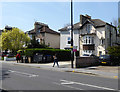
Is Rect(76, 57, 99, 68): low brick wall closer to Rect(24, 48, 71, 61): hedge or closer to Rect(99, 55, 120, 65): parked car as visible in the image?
Rect(99, 55, 120, 65): parked car

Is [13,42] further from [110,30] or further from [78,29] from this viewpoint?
[110,30]

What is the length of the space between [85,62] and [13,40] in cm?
2202

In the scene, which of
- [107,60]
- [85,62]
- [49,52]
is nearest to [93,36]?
[49,52]

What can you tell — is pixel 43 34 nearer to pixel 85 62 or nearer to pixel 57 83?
pixel 85 62

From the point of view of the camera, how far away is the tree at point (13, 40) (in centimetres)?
3344

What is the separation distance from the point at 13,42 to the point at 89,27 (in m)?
18.4

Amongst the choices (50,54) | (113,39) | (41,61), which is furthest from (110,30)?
(41,61)

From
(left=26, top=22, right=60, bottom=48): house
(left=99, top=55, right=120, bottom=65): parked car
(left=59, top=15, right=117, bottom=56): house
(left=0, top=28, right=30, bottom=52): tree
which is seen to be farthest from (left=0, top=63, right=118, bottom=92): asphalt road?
(left=26, top=22, right=60, bottom=48): house

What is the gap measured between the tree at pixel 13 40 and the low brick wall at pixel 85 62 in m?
21.2

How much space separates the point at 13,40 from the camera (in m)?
34.8

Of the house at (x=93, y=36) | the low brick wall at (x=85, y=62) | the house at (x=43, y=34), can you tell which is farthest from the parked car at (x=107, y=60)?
the house at (x=43, y=34)

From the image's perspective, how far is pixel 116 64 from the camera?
20.9 metres

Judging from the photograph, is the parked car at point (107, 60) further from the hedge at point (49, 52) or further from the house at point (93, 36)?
the house at point (93, 36)

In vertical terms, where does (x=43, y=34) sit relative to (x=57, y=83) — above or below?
above
